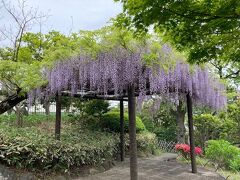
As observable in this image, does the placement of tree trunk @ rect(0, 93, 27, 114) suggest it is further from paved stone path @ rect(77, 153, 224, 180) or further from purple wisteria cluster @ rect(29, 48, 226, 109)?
paved stone path @ rect(77, 153, 224, 180)

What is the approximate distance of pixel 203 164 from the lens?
8.98 m

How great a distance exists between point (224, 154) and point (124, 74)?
5.62m

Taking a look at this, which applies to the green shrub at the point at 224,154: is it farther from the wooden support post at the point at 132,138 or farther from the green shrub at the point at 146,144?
the wooden support post at the point at 132,138

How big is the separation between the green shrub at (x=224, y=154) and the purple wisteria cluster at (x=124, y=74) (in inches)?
120

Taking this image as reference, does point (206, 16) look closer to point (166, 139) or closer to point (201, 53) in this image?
point (201, 53)

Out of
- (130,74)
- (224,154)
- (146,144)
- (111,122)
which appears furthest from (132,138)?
(146,144)

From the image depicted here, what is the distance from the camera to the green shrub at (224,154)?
29.7ft

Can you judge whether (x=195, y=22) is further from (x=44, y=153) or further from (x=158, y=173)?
(x=158, y=173)

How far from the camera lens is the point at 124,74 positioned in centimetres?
525

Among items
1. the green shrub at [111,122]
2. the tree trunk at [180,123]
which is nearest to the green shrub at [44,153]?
the green shrub at [111,122]

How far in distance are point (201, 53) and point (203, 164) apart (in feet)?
22.5

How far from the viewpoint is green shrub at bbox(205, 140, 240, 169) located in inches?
357

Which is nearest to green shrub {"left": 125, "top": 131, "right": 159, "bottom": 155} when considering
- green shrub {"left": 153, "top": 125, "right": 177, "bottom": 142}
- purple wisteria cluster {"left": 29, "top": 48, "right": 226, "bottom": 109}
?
green shrub {"left": 153, "top": 125, "right": 177, "bottom": 142}

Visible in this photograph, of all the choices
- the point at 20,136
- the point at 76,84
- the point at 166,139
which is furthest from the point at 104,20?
the point at 166,139
